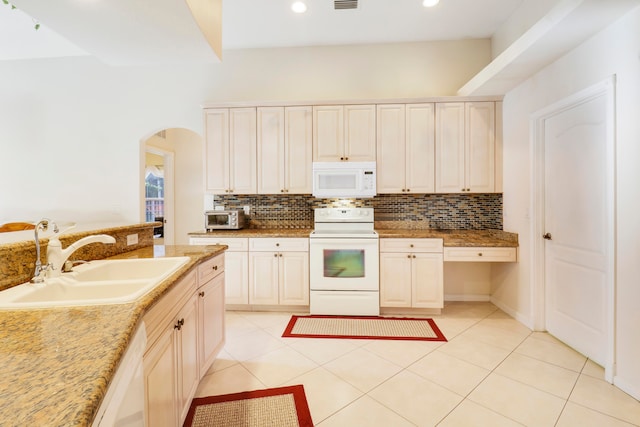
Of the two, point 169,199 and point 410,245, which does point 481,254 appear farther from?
point 169,199

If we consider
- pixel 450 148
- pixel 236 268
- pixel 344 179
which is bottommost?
pixel 236 268

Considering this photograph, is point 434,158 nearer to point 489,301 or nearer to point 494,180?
point 494,180

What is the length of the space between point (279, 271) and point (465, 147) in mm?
2523

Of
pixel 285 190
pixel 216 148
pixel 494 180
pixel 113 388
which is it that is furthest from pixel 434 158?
pixel 113 388

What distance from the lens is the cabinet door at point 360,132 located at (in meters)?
3.33

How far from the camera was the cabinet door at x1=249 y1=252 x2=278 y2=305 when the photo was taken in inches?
126

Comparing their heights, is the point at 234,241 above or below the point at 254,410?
above

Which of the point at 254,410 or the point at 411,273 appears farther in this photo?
the point at 411,273

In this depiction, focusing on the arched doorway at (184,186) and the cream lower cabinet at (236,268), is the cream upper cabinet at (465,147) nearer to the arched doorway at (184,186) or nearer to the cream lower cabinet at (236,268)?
the cream lower cabinet at (236,268)

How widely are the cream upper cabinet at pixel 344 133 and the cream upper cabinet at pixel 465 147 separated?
2.53ft

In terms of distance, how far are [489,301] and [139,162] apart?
16.0 feet

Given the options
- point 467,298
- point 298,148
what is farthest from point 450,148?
point 467,298

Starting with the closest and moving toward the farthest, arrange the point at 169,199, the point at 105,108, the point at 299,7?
1. the point at 299,7
2. the point at 105,108
3. the point at 169,199

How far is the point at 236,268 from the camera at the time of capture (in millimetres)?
3236
